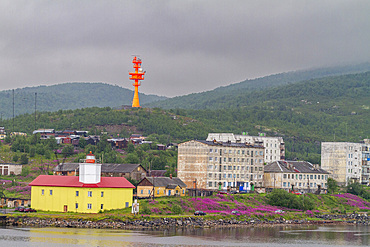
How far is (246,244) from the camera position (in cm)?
7756

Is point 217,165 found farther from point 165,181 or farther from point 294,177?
point 294,177

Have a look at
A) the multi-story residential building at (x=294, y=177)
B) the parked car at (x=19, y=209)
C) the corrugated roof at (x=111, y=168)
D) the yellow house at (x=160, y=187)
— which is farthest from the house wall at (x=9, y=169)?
the multi-story residential building at (x=294, y=177)

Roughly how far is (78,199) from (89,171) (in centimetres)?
430

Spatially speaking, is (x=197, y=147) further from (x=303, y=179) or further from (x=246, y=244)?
(x=246, y=244)

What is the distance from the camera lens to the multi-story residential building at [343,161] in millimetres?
151375

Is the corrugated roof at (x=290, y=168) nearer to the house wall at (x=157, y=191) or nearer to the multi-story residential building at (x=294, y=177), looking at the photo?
the multi-story residential building at (x=294, y=177)

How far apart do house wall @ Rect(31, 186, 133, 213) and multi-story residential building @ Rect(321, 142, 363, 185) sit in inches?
2814

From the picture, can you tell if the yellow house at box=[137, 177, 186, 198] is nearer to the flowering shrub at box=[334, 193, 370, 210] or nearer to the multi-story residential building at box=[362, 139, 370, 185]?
the flowering shrub at box=[334, 193, 370, 210]

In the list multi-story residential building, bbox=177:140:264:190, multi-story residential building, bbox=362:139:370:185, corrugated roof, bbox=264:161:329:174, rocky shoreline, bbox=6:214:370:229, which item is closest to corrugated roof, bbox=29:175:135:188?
rocky shoreline, bbox=6:214:370:229

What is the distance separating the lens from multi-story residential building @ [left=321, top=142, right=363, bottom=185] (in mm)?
151375

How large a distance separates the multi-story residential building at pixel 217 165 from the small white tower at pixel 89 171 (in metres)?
33.7

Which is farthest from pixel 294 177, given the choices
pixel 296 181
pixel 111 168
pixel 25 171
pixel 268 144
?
pixel 25 171

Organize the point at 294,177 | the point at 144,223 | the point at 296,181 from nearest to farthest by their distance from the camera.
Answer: the point at 144,223 → the point at 294,177 → the point at 296,181

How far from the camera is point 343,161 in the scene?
151500 millimetres
